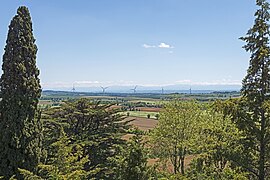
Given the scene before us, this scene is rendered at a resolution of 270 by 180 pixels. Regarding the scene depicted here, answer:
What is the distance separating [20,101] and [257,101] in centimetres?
1239

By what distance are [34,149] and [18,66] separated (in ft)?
15.7

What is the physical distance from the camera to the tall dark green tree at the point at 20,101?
57.4ft

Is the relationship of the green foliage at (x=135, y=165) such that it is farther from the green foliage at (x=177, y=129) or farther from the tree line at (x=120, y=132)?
the green foliage at (x=177, y=129)

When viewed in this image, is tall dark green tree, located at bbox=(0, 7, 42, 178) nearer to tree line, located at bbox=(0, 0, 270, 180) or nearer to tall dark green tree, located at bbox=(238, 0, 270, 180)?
tree line, located at bbox=(0, 0, 270, 180)

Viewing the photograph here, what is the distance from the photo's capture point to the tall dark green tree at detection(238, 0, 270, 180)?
13.6m

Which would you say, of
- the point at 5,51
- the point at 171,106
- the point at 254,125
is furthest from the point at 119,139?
the point at 254,125

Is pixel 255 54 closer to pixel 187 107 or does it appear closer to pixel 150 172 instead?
pixel 150 172

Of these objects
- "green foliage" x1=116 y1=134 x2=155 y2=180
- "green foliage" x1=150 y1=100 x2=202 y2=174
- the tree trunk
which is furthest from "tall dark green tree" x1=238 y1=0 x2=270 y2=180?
"green foliage" x1=150 y1=100 x2=202 y2=174

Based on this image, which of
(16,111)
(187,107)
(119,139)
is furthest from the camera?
(187,107)

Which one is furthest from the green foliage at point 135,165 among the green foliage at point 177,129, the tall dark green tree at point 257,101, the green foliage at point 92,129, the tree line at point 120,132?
the green foliage at point 177,129

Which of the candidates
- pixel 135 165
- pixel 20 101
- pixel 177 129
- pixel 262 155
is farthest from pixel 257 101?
pixel 177 129

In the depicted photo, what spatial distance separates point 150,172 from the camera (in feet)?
46.6

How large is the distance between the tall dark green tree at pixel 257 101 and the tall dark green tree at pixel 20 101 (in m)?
11.3

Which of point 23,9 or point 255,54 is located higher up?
point 23,9
